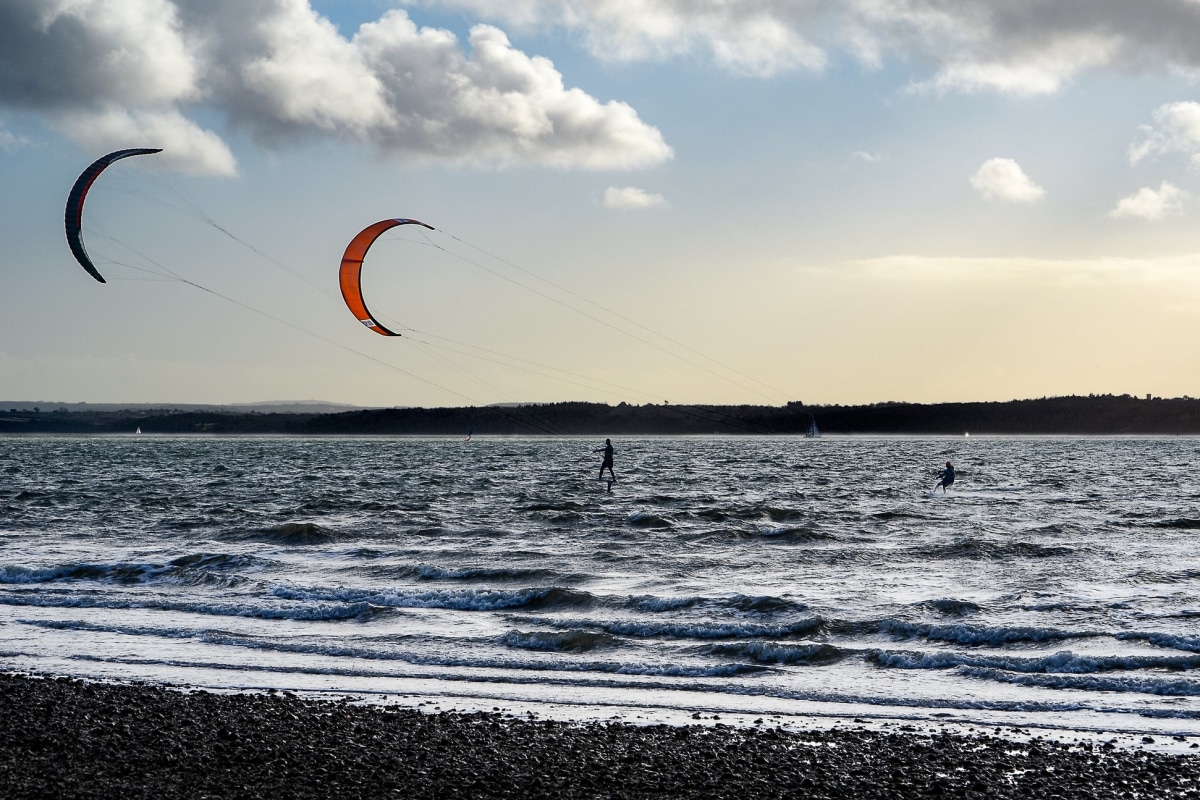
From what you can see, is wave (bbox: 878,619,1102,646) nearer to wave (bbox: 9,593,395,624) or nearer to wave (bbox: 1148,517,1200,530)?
wave (bbox: 9,593,395,624)

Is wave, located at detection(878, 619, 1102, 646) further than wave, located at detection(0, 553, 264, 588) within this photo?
No

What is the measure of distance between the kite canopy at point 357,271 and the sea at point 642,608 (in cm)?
590

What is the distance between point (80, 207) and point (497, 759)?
2546 centimetres

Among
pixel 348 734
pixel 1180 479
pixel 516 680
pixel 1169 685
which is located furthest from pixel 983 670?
pixel 1180 479

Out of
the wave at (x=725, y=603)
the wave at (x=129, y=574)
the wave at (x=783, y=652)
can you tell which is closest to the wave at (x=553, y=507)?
the wave at (x=129, y=574)

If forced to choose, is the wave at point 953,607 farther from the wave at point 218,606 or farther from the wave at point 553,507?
the wave at point 553,507

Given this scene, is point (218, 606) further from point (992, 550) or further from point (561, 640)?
point (992, 550)

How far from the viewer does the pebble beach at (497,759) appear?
752cm

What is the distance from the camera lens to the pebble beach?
24.7 feet

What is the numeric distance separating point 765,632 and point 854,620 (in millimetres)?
1474

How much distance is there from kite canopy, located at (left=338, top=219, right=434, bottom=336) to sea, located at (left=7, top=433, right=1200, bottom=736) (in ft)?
19.4

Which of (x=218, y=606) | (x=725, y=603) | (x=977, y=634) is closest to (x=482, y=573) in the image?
(x=218, y=606)

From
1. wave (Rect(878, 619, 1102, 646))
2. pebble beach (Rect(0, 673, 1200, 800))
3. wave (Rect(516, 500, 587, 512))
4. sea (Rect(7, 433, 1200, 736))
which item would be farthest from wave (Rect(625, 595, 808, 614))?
wave (Rect(516, 500, 587, 512))

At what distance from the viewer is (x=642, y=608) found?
49.8 ft
